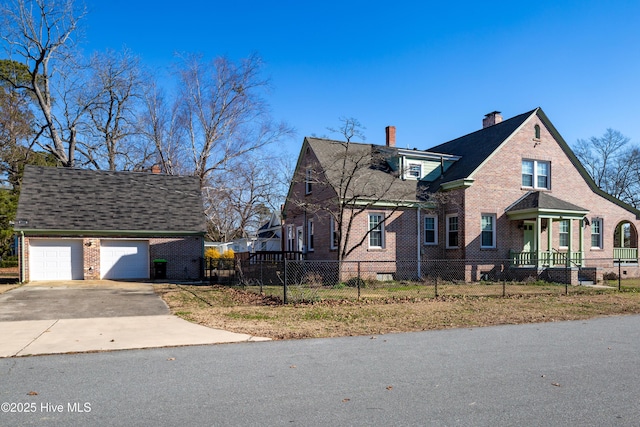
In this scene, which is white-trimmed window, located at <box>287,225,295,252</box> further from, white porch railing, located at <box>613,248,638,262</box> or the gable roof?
white porch railing, located at <box>613,248,638,262</box>

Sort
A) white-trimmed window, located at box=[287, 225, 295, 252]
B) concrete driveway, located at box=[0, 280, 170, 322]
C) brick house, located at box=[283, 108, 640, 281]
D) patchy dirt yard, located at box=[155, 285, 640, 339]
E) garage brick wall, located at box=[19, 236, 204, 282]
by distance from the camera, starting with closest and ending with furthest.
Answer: patchy dirt yard, located at box=[155, 285, 640, 339] < concrete driveway, located at box=[0, 280, 170, 322] < brick house, located at box=[283, 108, 640, 281] < garage brick wall, located at box=[19, 236, 204, 282] < white-trimmed window, located at box=[287, 225, 295, 252]

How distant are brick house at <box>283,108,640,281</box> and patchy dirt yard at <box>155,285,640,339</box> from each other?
6754 millimetres

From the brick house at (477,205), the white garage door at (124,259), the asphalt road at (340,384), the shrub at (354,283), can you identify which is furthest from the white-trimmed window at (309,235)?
the asphalt road at (340,384)

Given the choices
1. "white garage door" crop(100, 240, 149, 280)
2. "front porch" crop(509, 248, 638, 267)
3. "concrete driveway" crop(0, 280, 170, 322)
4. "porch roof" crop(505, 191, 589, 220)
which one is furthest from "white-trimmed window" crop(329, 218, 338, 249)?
"white garage door" crop(100, 240, 149, 280)

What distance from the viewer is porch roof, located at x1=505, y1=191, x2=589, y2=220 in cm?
2316

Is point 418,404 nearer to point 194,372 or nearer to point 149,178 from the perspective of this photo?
point 194,372

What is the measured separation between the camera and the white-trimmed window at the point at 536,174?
1003 inches

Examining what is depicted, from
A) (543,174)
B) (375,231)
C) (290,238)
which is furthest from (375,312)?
(543,174)

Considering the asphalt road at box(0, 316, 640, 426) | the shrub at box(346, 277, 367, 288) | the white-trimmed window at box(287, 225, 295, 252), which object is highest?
the white-trimmed window at box(287, 225, 295, 252)

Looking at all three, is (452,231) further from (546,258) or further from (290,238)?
(290,238)

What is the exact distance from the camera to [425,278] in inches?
905

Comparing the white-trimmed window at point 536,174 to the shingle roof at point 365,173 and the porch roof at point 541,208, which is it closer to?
the porch roof at point 541,208

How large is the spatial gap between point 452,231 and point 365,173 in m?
5.14

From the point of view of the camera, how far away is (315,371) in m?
7.09
